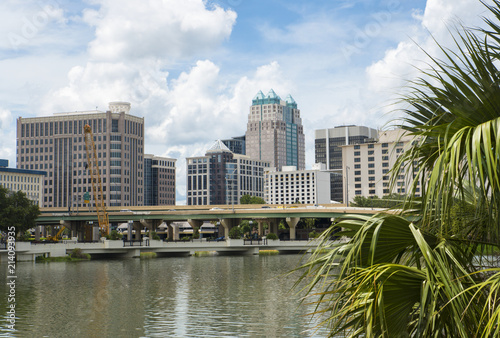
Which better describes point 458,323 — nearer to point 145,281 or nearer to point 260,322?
point 260,322

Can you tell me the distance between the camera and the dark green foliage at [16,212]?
93.8 metres

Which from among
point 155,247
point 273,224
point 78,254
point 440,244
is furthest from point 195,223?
point 440,244

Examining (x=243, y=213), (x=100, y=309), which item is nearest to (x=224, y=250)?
(x=243, y=213)

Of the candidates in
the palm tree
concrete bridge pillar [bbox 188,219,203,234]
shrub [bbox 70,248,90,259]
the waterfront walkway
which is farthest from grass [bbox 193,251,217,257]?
the palm tree

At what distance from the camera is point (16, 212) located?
3738 inches

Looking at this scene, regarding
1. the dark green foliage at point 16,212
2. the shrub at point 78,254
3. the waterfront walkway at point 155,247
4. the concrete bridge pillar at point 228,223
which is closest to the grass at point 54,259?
the waterfront walkway at point 155,247

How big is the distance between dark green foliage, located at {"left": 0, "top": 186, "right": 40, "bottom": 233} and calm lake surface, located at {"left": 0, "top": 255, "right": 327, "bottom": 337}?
2944 cm

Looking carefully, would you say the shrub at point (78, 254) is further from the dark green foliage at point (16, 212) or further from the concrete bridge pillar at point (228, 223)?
the concrete bridge pillar at point (228, 223)

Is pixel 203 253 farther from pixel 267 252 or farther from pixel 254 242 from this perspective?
pixel 267 252

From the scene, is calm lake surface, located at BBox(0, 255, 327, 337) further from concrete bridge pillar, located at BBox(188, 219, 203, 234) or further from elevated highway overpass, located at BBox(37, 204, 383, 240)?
concrete bridge pillar, located at BBox(188, 219, 203, 234)

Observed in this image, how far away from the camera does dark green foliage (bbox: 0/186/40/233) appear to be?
93.8m

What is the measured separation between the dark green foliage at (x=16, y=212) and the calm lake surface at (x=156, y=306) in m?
29.4

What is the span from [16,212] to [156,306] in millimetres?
63111

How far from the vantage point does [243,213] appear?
13325cm
